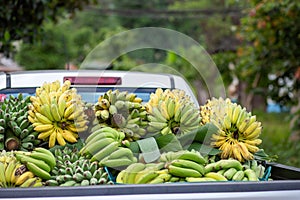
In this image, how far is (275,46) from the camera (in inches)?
463

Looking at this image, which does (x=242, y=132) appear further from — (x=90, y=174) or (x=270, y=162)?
(x=90, y=174)

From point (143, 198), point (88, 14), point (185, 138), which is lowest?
point (143, 198)

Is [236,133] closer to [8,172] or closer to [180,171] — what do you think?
[180,171]

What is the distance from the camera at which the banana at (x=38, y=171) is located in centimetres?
353

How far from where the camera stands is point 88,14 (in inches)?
1345

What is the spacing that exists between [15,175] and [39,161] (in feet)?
0.59

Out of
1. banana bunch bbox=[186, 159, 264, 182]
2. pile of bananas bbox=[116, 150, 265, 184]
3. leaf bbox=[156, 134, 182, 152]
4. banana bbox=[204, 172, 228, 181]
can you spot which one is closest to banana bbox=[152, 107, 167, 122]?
leaf bbox=[156, 134, 182, 152]

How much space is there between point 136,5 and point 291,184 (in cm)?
3179

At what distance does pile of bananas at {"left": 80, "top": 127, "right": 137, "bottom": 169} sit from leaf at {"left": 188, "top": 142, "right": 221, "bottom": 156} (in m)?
0.49

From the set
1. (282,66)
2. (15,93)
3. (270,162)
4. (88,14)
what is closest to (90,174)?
(270,162)

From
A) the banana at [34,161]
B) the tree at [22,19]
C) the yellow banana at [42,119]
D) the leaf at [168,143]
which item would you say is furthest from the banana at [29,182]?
the tree at [22,19]

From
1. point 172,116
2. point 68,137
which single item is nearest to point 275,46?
point 172,116

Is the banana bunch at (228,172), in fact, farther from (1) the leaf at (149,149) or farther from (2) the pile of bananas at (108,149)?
(2) the pile of bananas at (108,149)

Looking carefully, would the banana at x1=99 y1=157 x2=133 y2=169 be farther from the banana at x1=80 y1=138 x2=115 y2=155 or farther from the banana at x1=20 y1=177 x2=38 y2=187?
the banana at x1=20 y1=177 x2=38 y2=187
